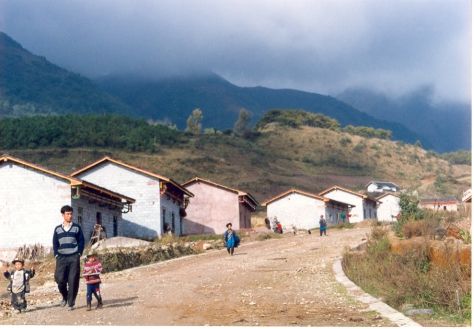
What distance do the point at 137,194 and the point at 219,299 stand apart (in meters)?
29.0

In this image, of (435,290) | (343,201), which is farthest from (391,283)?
(343,201)

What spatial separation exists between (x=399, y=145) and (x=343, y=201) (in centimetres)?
5269

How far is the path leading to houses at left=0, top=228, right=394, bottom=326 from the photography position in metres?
11.6

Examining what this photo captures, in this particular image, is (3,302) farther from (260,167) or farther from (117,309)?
(260,167)

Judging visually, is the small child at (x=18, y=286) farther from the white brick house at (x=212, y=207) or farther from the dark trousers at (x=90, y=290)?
the white brick house at (x=212, y=207)

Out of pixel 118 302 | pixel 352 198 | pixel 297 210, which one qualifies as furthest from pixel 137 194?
pixel 352 198

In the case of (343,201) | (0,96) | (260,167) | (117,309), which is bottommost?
(117,309)

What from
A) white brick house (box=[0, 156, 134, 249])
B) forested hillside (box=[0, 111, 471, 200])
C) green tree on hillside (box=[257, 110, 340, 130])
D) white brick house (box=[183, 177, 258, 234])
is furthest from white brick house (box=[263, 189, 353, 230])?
green tree on hillside (box=[257, 110, 340, 130])

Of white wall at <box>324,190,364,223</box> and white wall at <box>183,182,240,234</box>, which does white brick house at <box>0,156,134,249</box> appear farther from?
white wall at <box>324,190,364,223</box>

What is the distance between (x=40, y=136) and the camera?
304ft

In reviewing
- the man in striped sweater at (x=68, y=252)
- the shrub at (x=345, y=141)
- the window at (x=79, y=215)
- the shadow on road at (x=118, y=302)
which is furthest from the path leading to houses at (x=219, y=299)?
the shrub at (x=345, y=141)

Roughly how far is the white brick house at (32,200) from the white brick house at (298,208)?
1283 inches

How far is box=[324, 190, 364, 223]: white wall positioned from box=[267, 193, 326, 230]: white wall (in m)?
10.2

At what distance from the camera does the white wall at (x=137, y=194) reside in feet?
139
